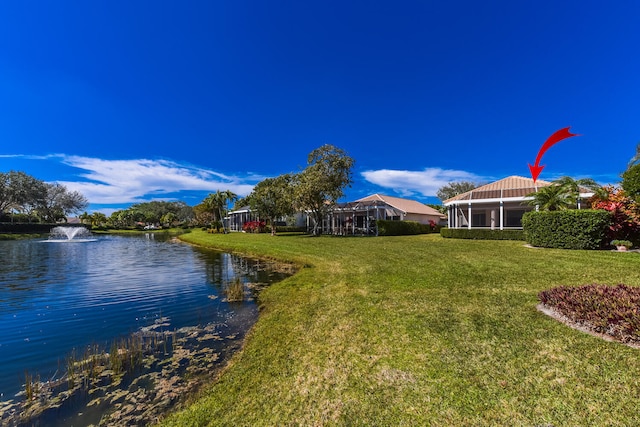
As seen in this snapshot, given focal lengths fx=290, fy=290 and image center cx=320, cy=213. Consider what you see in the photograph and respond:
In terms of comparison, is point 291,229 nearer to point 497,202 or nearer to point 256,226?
point 256,226

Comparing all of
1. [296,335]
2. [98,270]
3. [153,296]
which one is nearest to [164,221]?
[98,270]

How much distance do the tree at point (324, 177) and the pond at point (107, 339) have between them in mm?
16307

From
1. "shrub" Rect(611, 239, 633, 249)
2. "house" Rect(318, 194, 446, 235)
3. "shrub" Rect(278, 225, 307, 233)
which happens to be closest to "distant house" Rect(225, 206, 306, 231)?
"shrub" Rect(278, 225, 307, 233)

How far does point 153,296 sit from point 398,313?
7.29 metres

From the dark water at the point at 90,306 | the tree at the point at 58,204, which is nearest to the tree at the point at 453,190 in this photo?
the dark water at the point at 90,306

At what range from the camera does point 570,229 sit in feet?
43.8

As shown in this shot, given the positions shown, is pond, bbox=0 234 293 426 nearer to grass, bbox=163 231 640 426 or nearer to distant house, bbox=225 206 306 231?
grass, bbox=163 231 640 426

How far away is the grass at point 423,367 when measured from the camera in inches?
115

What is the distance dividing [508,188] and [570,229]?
40.1 ft

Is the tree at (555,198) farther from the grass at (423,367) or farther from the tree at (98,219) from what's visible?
the tree at (98,219)

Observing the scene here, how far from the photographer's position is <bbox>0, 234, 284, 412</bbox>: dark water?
16.8 ft

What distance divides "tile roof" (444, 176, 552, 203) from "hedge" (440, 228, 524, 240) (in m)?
3.89

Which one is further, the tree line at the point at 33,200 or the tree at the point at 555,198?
the tree line at the point at 33,200

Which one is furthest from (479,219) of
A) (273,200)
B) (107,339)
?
(107,339)
